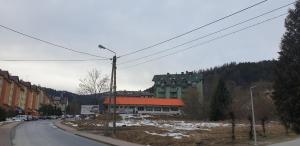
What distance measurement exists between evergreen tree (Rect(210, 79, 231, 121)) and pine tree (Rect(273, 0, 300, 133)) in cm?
6719

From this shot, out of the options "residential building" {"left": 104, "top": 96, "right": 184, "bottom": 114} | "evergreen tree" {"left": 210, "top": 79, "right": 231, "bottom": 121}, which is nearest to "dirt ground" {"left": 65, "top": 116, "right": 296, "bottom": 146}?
"evergreen tree" {"left": 210, "top": 79, "right": 231, "bottom": 121}

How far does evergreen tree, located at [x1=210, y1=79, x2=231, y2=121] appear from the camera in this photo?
91.2 meters

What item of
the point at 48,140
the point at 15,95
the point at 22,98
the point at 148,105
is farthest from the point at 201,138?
the point at 22,98

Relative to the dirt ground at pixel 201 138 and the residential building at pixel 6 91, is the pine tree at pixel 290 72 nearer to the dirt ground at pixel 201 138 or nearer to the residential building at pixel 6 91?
the dirt ground at pixel 201 138

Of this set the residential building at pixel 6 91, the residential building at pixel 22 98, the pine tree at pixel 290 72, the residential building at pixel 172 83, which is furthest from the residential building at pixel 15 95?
the pine tree at pixel 290 72

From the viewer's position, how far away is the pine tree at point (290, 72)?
75.5 ft

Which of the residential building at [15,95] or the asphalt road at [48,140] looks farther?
the residential building at [15,95]

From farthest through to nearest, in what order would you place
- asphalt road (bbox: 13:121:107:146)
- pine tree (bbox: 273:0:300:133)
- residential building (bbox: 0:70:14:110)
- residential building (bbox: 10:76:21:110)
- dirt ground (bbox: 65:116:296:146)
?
residential building (bbox: 10:76:21:110)
residential building (bbox: 0:70:14:110)
dirt ground (bbox: 65:116:296:146)
asphalt road (bbox: 13:121:107:146)
pine tree (bbox: 273:0:300:133)

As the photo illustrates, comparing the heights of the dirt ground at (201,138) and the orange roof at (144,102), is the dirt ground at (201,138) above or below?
below

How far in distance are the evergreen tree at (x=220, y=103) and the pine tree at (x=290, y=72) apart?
67.2 m

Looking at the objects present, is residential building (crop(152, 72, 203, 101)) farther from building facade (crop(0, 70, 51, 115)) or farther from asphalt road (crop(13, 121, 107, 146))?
asphalt road (crop(13, 121, 107, 146))

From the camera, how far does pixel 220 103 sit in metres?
92.8

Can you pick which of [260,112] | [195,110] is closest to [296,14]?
[260,112]

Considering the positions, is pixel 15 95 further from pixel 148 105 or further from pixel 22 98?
pixel 148 105
